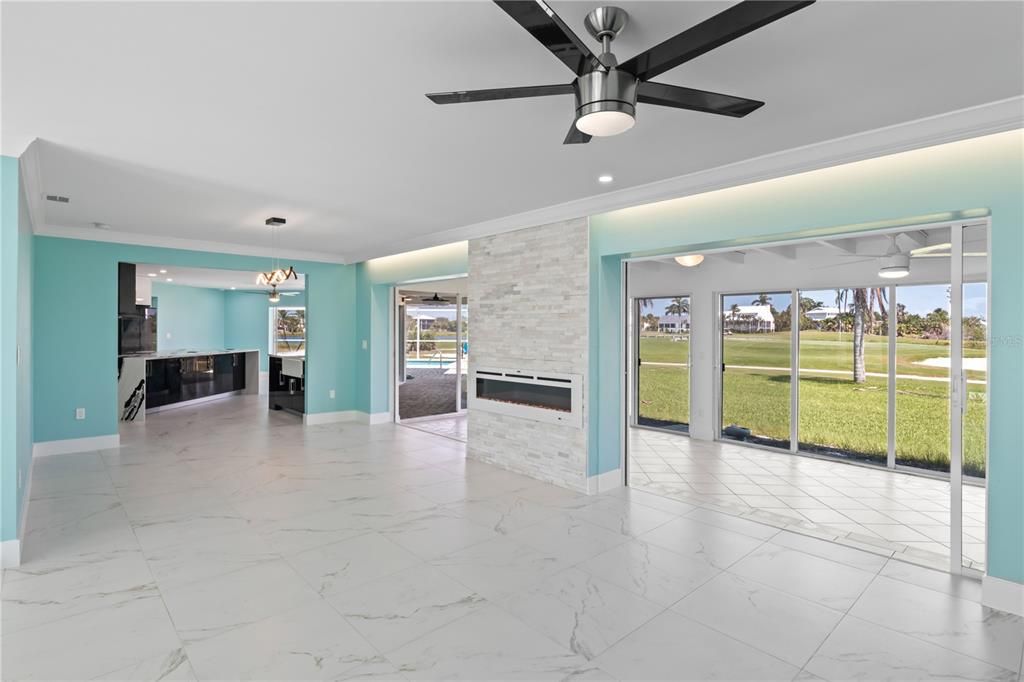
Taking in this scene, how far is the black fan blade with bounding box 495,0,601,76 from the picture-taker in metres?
1.40

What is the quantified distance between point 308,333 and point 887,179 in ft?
23.2

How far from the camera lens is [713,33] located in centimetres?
153

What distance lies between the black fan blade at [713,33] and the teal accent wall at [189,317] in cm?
1283

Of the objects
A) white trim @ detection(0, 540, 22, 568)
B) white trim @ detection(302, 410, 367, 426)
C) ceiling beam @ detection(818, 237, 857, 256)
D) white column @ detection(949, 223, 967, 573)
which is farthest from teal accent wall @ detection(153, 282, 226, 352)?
white column @ detection(949, 223, 967, 573)

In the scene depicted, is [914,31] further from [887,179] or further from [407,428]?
[407,428]

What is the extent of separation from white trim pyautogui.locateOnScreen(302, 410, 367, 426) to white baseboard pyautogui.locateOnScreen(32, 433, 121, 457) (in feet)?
7.49

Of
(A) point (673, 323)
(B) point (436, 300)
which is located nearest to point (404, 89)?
(A) point (673, 323)

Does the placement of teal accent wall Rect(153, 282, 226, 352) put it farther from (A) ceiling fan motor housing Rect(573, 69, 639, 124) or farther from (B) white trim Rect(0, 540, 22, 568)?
(A) ceiling fan motor housing Rect(573, 69, 639, 124)

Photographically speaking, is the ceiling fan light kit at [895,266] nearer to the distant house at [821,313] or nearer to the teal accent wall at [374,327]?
the distant house at [821,313]

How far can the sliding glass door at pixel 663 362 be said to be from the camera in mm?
7199

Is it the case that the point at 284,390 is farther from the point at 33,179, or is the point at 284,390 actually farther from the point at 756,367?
the point at 756,367

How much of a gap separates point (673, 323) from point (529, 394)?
3191mm

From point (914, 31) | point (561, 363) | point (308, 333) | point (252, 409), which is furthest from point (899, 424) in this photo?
point (252, 409)

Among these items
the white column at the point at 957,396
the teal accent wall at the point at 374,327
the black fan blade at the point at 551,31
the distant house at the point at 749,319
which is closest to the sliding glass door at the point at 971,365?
the white column at the point at 957,396
